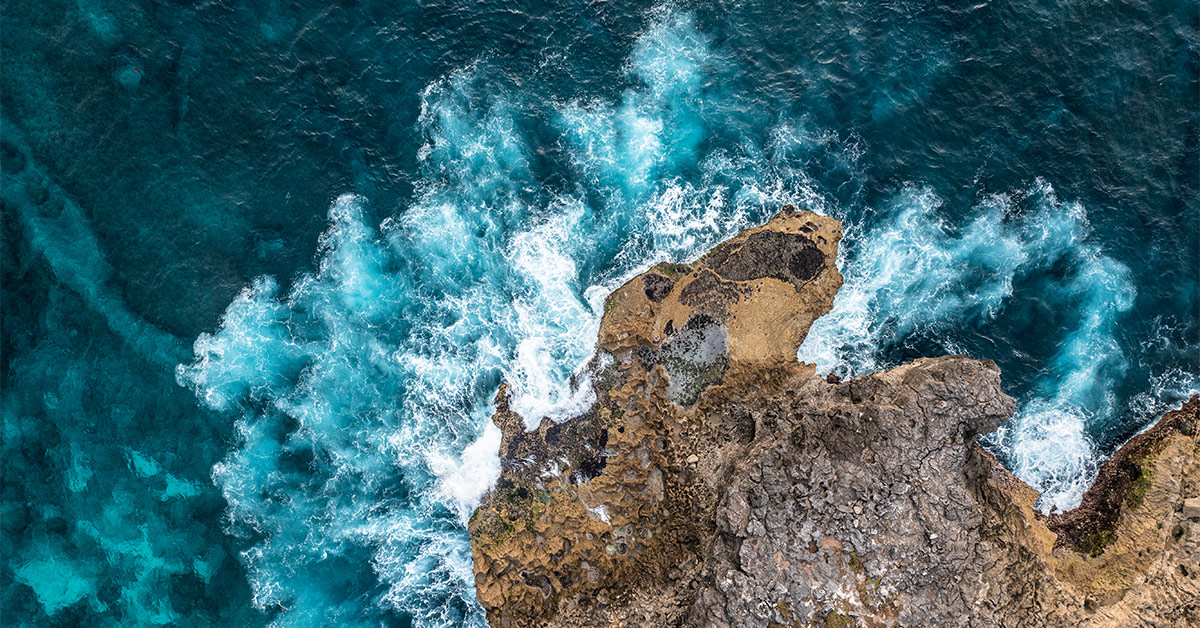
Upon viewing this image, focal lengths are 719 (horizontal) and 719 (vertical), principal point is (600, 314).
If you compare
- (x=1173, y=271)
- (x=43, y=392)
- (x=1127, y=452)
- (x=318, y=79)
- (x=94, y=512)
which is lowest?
(x=1127, y=452)

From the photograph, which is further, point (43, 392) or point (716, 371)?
point (43, 392)

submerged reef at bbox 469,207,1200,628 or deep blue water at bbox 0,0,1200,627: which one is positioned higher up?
deep blue water at bbox 0,0,1200,627

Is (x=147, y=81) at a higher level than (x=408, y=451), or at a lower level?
higher

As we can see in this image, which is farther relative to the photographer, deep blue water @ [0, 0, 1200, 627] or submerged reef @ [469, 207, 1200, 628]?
deep blue water @ [0, 0, 1200, 627]

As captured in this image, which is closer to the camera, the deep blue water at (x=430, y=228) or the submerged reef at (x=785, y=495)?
the submerged reef at (x=785, y=495)

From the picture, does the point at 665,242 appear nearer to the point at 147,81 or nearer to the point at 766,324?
the point at 766,324

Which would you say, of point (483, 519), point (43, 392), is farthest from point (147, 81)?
point (483, 519)
